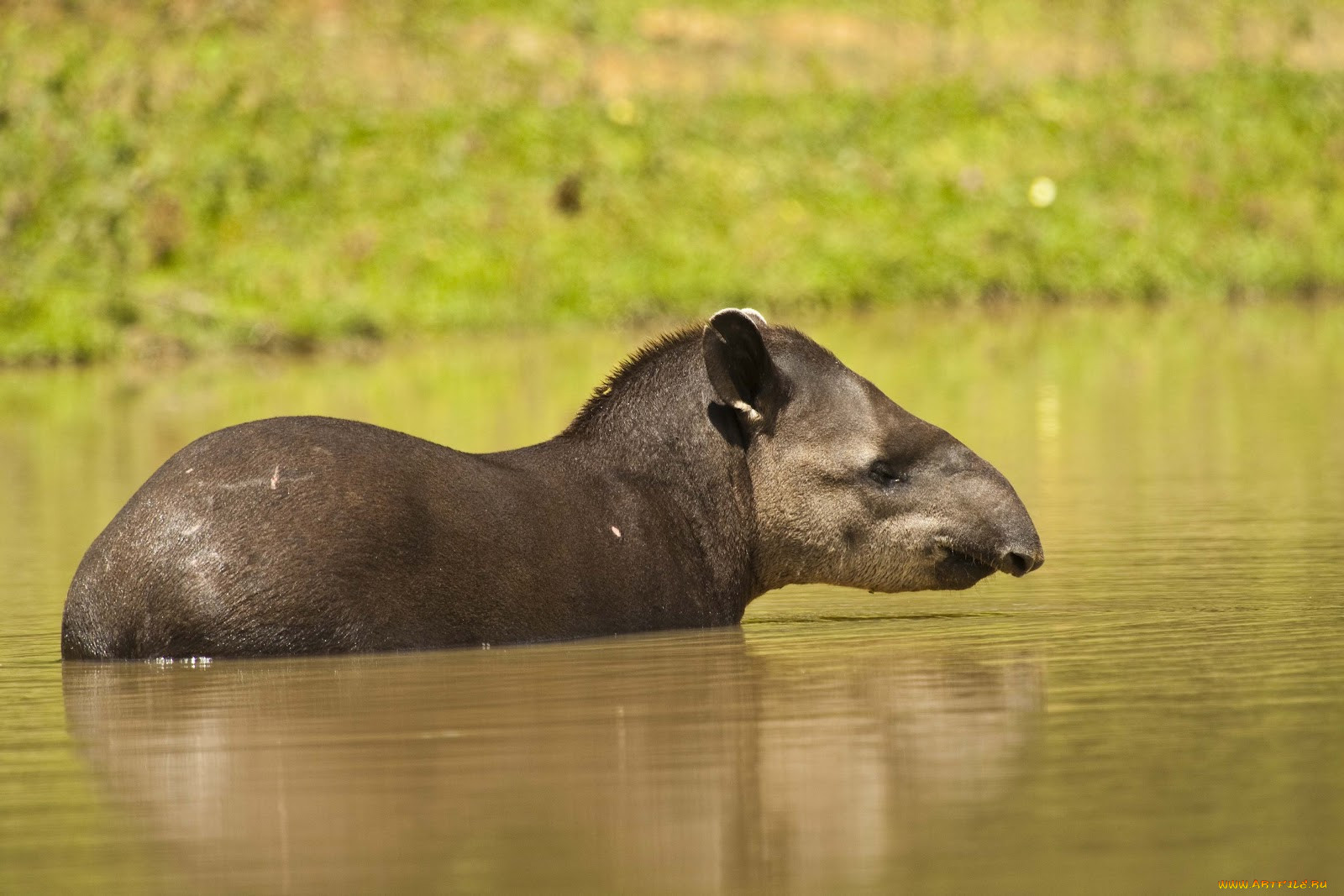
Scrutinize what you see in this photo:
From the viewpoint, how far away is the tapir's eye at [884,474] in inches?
336

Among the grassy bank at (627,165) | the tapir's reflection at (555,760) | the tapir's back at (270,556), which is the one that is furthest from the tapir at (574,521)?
the grassy bank at (627,165)

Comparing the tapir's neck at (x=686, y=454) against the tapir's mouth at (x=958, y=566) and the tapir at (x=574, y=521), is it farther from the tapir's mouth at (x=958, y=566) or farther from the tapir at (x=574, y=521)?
the tapir's mouth at (x=958, y=566)

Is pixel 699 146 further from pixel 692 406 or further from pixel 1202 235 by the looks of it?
pixel 692 406

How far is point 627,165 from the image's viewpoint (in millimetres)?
33281

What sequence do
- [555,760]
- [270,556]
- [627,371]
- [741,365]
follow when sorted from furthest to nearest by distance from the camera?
[627,371], [741,365], [270,556], [555,760]

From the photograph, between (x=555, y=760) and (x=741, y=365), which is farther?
(x=741, y=365)

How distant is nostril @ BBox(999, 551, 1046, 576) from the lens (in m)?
8.34

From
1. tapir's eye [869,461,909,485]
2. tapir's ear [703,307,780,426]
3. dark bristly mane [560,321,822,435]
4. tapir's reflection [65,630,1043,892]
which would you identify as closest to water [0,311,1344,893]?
tapir's reflection [65,630,1043,892]

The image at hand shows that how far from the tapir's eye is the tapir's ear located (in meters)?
0.40

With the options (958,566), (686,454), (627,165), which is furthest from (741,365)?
(627,165)

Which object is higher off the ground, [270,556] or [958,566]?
[270,556]

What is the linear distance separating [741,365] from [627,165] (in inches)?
991

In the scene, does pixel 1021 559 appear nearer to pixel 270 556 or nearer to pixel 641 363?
pixel 641 363

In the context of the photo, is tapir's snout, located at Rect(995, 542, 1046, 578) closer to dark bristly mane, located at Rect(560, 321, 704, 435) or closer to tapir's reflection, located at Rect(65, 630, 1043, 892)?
tapir's reflection, located at Rect(65, 630, 1043, 892)
